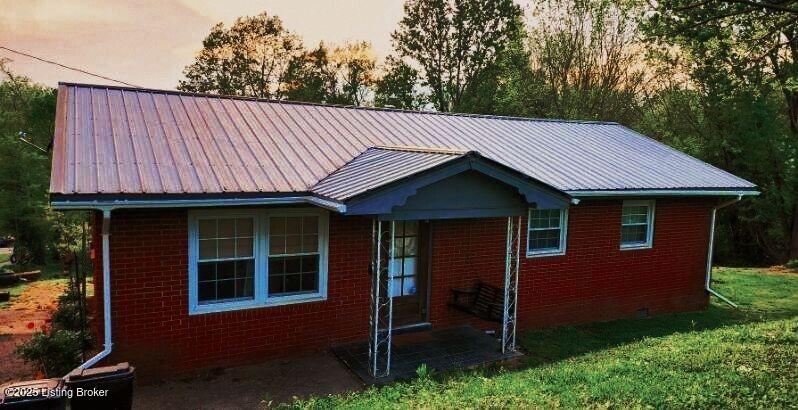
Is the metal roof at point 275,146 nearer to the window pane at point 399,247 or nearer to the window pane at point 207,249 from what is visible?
the window pane at point 207,249

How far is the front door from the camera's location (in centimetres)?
962

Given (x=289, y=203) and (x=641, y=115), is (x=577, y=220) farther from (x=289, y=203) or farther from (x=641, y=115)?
(x=641, y=115)

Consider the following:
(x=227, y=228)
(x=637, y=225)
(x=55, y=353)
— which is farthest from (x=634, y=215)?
(x=55, y=353)

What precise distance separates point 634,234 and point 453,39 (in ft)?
73.6

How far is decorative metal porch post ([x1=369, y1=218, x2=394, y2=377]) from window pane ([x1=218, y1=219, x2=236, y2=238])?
2093 millimetres

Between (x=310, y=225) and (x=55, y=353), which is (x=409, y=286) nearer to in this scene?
(x=310, y=225)

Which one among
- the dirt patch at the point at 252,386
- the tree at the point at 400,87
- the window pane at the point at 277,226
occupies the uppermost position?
the tree at the point at 400,87

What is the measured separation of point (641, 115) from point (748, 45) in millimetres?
19269

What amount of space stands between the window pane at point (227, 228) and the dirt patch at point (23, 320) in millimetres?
3965

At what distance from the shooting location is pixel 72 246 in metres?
14.2

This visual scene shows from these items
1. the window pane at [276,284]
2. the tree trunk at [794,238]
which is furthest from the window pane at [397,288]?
the tree trunk at [794,238]

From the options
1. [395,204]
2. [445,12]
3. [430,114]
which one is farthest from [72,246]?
[445,12]

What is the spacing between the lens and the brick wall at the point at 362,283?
7234 millimetres

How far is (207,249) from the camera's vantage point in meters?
7.73
